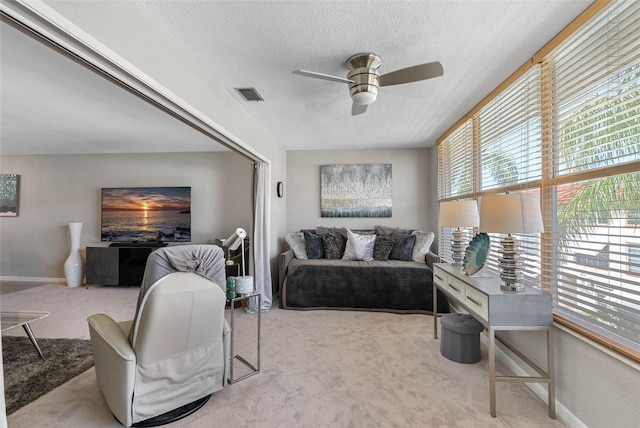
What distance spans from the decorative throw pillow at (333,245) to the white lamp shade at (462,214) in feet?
6.20

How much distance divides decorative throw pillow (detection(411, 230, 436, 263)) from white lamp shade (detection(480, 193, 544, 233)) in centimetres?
231

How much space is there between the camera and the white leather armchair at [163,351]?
161 centimetres

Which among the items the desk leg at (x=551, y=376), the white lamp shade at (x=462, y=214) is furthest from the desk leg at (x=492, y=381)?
the white lamp shade at (x=462, y=214)

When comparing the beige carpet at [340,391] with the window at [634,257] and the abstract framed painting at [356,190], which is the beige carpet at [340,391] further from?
the abstract framed painting at [356,190]

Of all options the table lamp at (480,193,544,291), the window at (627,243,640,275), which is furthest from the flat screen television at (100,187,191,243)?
the window at (627,243,640,275)

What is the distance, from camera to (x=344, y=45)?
197cm

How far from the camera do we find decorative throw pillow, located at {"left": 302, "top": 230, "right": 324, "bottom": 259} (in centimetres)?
439

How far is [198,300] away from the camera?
1737 mm

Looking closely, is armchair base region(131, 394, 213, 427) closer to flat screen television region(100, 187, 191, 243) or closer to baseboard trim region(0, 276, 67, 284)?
flat screen television region(100, 187, 191, 243)

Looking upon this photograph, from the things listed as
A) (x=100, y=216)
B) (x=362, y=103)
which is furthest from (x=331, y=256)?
(x=100, y=216)

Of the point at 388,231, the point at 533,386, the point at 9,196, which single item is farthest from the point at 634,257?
the point at 9,196

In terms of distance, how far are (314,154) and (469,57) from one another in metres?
3.24

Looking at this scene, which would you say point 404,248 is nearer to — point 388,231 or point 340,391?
point 388,231

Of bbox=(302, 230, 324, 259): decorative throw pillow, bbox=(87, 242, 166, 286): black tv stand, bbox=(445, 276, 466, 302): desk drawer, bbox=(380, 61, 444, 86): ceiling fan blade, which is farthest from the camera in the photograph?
bbox=(87, 242, 166, 286): black tv stand
